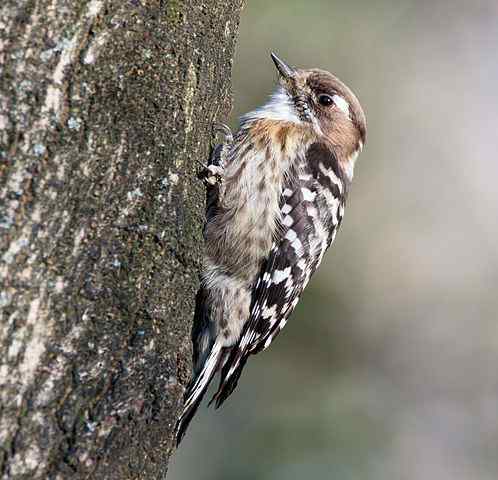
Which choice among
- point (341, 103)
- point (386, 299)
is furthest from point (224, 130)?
point (386, 299)

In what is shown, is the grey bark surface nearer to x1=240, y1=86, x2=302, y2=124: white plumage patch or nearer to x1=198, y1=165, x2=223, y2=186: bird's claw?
x1=198, y1=165, x2=223, y2=186: bird's claw

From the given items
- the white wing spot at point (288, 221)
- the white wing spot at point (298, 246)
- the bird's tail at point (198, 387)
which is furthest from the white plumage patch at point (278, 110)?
the bird's tail at point (198, 387)

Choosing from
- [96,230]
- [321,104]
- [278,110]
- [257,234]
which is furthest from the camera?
[321,104]

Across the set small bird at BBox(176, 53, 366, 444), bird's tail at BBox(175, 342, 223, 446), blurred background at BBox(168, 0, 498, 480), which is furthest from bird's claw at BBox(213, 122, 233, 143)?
blurred background at BBox(168, 0, 498, 480)

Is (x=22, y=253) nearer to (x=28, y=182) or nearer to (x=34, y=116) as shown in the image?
(x=28, y=182)

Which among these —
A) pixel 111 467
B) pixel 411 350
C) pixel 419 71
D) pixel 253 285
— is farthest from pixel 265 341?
pixel 419 71

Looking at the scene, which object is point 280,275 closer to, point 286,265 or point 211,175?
point 286,265
